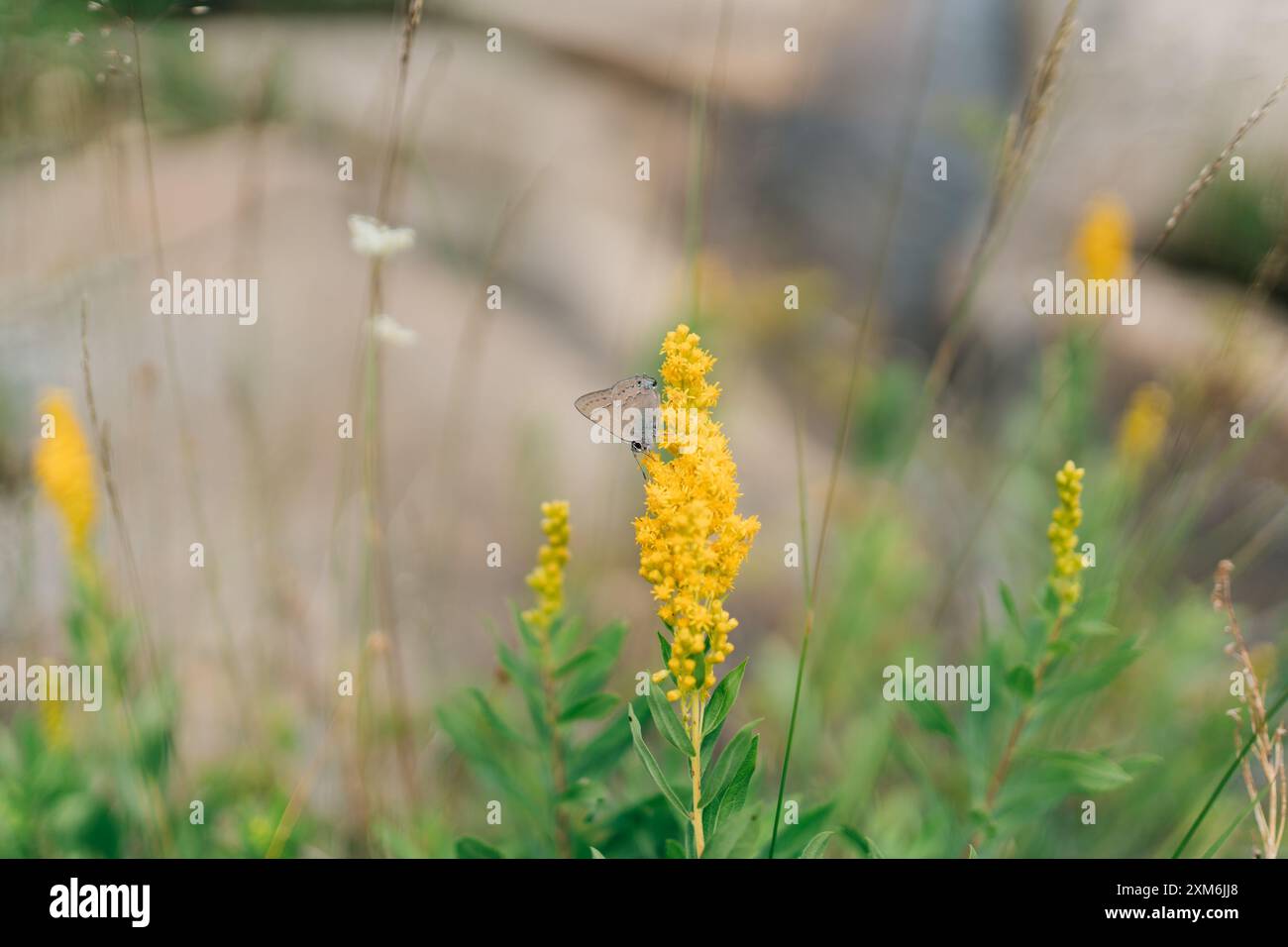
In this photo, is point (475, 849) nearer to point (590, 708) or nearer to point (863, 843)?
point (590, 708)

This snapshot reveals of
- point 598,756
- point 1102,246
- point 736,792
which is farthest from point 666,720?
point 1102,246

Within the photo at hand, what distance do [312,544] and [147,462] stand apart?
1.95ft

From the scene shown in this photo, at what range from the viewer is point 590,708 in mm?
1584

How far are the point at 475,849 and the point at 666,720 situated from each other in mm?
459

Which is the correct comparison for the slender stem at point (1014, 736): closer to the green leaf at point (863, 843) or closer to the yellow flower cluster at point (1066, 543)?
the yellow flower cluster at point (1066, 543)

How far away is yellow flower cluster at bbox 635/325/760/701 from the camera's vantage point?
114cm

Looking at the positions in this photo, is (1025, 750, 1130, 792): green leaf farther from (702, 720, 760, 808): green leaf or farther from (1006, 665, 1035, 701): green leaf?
(702, 720, 760, 808): green leaf

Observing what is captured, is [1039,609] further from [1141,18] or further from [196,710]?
[1141,18]

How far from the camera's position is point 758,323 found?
13.9ft

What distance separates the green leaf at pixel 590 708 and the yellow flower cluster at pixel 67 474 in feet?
4.11

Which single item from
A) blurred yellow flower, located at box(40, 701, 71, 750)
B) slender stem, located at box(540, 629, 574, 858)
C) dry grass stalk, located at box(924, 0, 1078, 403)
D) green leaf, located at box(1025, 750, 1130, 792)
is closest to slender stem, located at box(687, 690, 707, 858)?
slender stem, located at box(540, 629, 574, 858)

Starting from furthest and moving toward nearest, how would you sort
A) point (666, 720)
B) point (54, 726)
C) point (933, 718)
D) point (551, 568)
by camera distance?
point (54, 726)
point (933, 718)
point (551, 568)
point (666, 720)

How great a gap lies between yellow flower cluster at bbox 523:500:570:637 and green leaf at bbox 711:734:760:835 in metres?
0.38

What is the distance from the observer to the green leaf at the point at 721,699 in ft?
4.04
